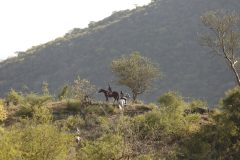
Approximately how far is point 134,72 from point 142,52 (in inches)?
2325

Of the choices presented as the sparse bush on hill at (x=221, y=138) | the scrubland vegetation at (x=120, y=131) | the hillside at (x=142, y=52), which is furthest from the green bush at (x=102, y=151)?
the hillside at (x=142, y=52)

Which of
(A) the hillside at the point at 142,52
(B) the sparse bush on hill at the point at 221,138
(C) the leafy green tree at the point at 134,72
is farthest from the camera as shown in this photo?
(A) the hillside at the point at 142,52

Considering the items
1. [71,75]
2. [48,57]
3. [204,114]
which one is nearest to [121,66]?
[204,114]

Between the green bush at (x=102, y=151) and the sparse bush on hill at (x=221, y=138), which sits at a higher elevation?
the green bush at (x=102, y=151)

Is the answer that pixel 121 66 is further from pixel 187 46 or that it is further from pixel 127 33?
pixel 127 33

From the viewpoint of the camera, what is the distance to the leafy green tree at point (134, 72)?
139 feet

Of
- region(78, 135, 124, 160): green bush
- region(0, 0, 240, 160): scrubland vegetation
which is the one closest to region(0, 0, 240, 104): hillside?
region(0, 0, 240, 160): scrubland vegetation

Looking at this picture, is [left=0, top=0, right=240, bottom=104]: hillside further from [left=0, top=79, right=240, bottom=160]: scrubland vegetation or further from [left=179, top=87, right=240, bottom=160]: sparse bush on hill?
[left=179, top=87, right=240, bottom=160]: sparse bush on hill

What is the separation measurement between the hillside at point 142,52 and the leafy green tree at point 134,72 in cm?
4013

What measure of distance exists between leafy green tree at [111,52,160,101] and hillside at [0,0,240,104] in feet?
132

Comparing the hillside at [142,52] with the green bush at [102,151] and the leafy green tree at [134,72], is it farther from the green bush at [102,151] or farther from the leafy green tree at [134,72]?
the green bush at [102,151]

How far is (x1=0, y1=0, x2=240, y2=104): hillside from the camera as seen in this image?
89750 millimetres

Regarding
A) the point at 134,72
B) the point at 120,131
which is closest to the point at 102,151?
the point at 120,131

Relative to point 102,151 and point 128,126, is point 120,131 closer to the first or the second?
point 128,126
